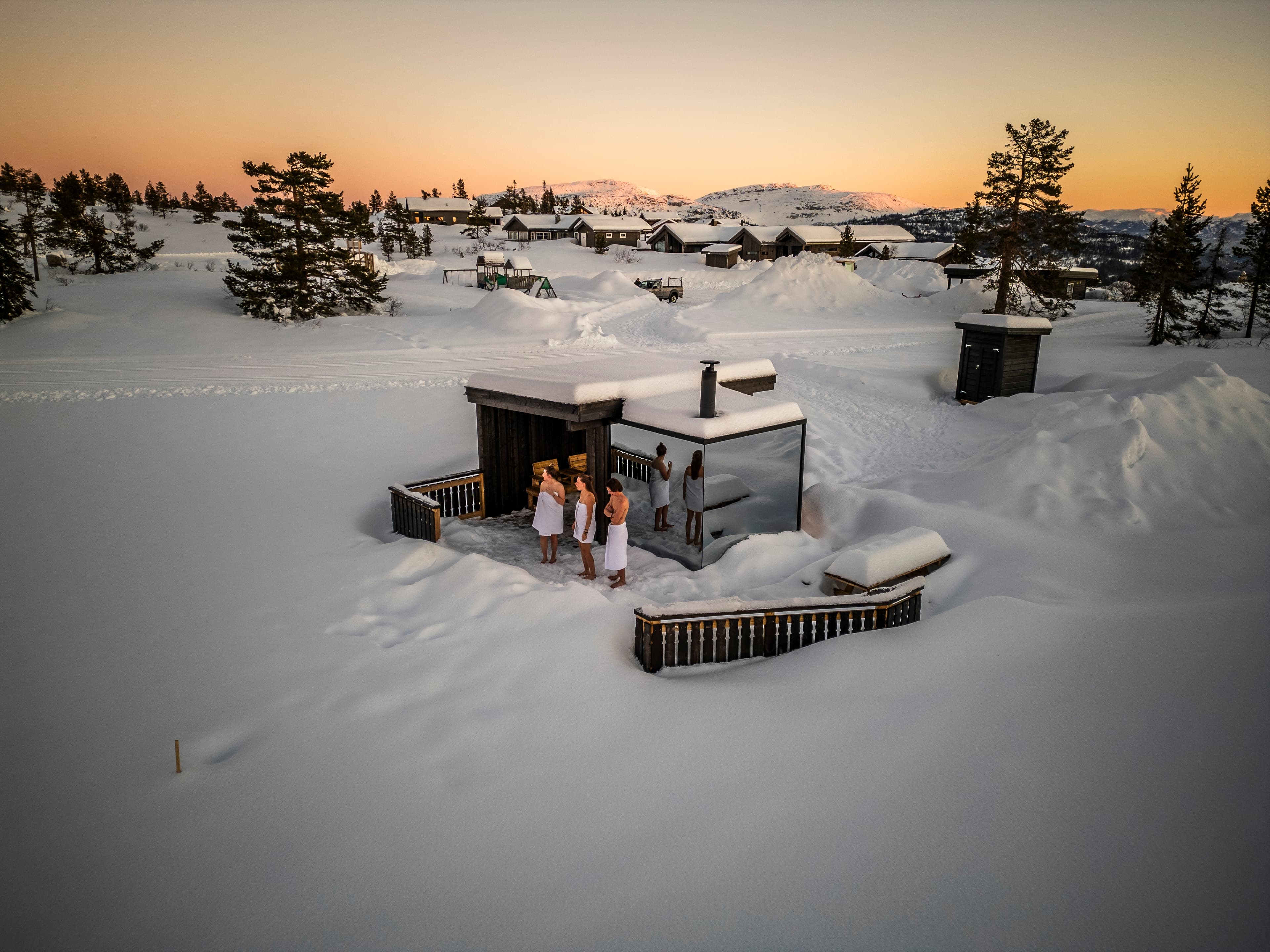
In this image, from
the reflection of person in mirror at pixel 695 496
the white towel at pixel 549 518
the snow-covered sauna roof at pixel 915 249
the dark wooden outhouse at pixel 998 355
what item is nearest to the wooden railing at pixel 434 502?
the white towel at pixel 549 518

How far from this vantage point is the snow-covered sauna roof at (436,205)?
322ft

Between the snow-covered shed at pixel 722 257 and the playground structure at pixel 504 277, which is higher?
the snow-covered shed at pixel 722 257

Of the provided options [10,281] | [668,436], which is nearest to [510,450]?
[668,436]

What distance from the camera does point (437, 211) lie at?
9844cm

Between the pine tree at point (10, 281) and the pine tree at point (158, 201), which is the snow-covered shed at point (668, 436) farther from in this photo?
the pine tree at point (158, 201)

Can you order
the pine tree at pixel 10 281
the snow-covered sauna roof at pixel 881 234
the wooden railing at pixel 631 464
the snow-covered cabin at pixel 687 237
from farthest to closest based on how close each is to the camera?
the snow-covered sauna roof at pixel 881 234, the snow-covered cabin at pixel 687 237, the pine tree at pixel 10 281, the wooden railing at pixel 631 464

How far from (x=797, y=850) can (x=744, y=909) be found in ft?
2.07

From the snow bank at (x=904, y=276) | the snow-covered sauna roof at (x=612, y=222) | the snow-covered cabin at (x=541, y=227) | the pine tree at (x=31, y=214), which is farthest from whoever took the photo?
the snow-covered cabin at (x=541, y=227)

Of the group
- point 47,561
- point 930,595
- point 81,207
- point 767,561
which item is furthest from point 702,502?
point 81,207

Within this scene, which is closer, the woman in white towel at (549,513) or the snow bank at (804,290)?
the woman in white towel at (549,513)

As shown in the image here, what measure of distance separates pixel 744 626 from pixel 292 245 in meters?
32.7

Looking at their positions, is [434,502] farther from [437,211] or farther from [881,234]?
[437,211]

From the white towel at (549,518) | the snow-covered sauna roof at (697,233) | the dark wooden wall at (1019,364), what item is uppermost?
the snow-covered sauna roof at (697,233)

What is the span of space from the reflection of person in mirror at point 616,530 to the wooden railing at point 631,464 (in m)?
1.69
